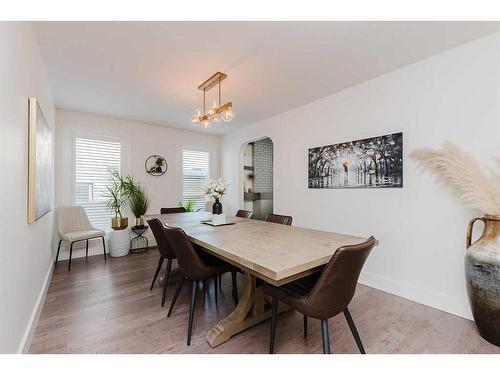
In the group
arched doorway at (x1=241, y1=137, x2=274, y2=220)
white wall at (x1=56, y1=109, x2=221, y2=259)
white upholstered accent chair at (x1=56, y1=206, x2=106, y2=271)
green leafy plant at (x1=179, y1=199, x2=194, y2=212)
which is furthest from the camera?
arched doorway at (x1=241, y1=137, x2=274, y2=220)

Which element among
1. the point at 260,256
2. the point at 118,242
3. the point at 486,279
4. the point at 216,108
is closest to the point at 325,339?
the point at 260,256

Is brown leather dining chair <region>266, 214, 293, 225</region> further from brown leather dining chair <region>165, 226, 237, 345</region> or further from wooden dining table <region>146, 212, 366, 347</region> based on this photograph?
brown leather dining chair <region>165, 226, 237, 345</region>

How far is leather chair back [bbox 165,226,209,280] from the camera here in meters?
1.66

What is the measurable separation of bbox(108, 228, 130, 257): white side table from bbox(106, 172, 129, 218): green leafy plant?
356mm

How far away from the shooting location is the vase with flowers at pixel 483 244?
5.31 ft

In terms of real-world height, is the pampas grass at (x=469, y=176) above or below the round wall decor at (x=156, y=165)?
below

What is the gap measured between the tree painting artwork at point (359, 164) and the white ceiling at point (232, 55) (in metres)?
0.77

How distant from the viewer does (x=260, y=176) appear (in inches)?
229

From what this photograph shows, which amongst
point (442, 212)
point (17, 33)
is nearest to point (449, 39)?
point (442, 212)

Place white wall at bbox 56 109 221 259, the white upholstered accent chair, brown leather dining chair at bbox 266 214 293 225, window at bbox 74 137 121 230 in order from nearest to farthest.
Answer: brown leather dining chair at bbox 266 214 293 225 < the white upholstered accent chair < white wall at bbox 56 109 221 259 < window at bbox 74 137 121 230

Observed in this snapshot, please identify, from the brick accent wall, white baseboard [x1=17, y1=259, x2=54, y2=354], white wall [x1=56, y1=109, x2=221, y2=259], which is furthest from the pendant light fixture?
the brick accent wall

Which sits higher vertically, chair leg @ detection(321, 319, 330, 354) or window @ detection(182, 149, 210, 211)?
window @ detection(182, 149, 210, 211)

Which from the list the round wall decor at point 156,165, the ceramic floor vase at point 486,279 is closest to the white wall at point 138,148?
the round wall decor at point 156,165

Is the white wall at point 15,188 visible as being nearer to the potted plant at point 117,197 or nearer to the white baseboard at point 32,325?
the white baseboard at point 32,325
